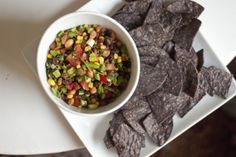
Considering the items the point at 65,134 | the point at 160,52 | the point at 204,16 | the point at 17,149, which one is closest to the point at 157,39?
the point at 160,52

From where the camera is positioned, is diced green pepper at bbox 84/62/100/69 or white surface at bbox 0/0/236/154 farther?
white surface at bbox 0/0/236/154

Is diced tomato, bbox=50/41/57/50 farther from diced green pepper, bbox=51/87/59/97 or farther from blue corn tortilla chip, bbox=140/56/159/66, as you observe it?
blue corn tortilla chip, bbox=140/56/159/66

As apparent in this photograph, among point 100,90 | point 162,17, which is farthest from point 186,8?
point 100,90

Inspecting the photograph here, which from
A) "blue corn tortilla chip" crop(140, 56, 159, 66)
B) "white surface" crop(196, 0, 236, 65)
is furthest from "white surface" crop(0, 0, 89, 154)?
"white surface" crop(196, 0, 236, 65)

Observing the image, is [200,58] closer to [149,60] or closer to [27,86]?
[149,60]

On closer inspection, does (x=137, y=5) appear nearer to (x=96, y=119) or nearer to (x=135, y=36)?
(x=135, y=36)
